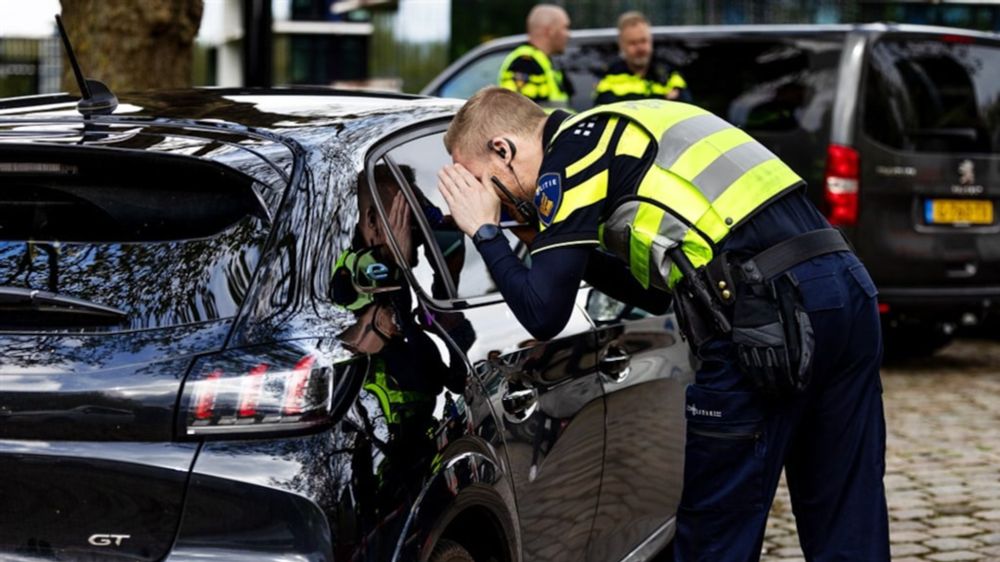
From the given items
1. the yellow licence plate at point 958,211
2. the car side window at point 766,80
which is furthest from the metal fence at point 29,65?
the yellow licence plate at point 958,211

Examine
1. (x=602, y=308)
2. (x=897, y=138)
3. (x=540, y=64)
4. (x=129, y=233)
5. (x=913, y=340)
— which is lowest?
(x=913, y=340)

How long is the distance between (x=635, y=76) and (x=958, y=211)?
218cm

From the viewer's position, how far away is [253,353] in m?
3.04

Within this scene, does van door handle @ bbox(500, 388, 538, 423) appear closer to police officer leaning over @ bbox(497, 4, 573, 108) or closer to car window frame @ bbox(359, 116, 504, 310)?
car window frame @ bbox(359, 116, 504, 310)

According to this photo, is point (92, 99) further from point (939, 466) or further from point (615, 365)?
point (939, 466)

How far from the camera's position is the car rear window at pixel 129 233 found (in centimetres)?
311

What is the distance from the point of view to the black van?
983 cm

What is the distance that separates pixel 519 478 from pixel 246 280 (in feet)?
3.03

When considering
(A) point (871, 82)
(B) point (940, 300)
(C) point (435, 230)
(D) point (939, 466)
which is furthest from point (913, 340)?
(C) point (435, 230)

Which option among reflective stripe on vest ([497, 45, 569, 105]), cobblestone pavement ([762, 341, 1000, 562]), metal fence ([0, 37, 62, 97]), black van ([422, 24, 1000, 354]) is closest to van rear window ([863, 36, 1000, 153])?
black van ([422, 24, 1000, 354])

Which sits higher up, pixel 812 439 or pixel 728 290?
pixel 728 290

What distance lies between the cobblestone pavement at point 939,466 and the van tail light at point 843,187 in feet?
3.59

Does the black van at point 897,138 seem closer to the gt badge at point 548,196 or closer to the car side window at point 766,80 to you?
the car side window at point 766,80

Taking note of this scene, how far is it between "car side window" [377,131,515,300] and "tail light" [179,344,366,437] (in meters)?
0.65
